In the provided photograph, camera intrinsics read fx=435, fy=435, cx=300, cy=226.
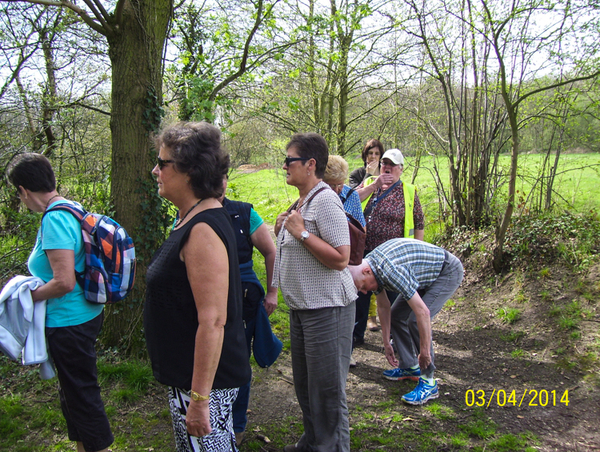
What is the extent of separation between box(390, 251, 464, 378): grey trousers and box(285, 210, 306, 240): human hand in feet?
5.18

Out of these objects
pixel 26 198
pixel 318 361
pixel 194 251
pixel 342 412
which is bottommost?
pixel 342 412

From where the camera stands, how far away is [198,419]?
1631mm

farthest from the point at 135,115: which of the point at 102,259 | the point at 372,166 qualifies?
the point at 372,166

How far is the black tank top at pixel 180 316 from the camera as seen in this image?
1.65 metres

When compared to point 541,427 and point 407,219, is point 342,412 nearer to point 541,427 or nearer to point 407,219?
point 541,427

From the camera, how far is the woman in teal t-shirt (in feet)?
7.34

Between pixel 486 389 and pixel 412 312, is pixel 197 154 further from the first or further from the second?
pixel 486 389

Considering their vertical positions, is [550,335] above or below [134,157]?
below

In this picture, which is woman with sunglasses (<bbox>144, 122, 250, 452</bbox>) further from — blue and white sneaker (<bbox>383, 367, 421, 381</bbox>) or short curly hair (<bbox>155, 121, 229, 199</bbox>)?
blue and white sneaker (<bbox>383, 367, 421, 381</bbox>)

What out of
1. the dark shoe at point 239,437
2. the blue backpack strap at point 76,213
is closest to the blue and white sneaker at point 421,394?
the dark shoe at point 239,437

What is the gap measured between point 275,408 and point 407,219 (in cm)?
212

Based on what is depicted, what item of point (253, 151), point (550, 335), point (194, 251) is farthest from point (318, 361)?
point (253, 151)

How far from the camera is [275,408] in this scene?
140 inches
